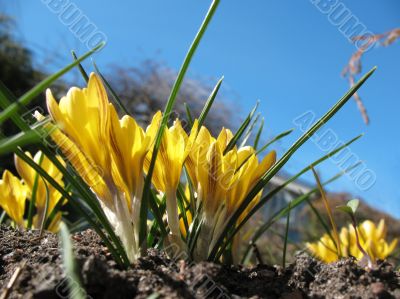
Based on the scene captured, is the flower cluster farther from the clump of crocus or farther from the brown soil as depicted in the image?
the clump of crocus

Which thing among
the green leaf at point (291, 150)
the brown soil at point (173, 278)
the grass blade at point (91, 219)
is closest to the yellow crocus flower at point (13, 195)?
the brown soil at point (173, 278)

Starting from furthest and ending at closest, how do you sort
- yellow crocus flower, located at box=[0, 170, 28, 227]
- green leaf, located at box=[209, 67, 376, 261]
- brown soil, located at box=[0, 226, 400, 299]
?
yellow crocus flower, located at box=[0, 170, 28, 227], green leaf, located at box=[209, 67, 376, 261], brown soil, located at box=[0, 226, 400, 299]

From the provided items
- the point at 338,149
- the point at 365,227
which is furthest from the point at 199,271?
the point at 365,227

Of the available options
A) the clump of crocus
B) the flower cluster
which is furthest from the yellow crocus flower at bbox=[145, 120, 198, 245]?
the clump of crocus

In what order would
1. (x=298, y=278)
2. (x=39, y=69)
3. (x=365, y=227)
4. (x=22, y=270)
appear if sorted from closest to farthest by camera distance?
1. (x=22, y=270)
2. (x=298, y=278)
3. (x=365, y=227)
4. (x=39, y=69)

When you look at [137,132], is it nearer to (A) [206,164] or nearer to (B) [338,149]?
(A) [206,164]

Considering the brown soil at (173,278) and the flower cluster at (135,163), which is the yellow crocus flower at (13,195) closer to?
the brown soil at (173,278)

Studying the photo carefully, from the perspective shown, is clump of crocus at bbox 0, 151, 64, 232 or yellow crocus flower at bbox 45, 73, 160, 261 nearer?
yellow crocus flower at bbox 45, 73, 160, 261
